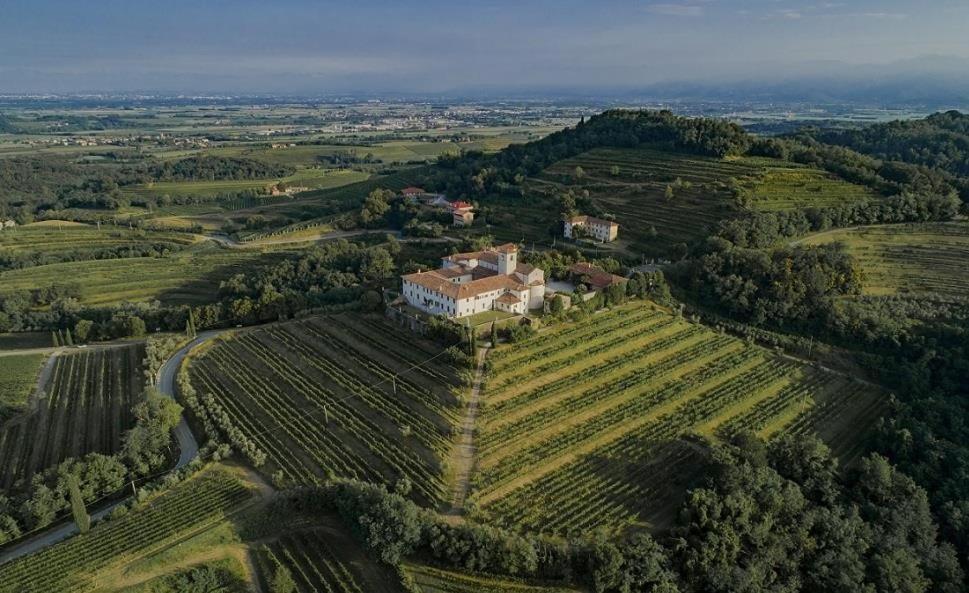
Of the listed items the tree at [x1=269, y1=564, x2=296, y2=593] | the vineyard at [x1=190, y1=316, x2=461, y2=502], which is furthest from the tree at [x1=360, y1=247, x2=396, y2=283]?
the tree at [x1=269, y1=564, x2=296, y2=593]

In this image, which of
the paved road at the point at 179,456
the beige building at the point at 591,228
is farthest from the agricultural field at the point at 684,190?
the paved road at the point at 179,456

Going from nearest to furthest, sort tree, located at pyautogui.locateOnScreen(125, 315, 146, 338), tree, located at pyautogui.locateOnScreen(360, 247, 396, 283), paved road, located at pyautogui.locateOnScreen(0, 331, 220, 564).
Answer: paved road, located at pyautogui.locateOnScreen(0, 331, 220, 564)
tree, located at pyautogui.locateOnScreen(125, 315, 146, 338)
tree, located at pyautogui.locateOnScreen(360, 247, 396, 283)

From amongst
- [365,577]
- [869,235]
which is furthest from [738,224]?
[365,577]

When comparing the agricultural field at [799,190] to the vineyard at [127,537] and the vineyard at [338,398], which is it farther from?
the vineyard at [127,537]

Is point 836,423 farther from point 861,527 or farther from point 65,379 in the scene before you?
point 65,379

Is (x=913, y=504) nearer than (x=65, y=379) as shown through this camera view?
Yes

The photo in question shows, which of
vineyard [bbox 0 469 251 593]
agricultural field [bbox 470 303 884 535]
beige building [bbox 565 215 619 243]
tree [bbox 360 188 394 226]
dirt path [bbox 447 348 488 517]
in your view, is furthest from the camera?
tree [bbox 360 188 394 226]

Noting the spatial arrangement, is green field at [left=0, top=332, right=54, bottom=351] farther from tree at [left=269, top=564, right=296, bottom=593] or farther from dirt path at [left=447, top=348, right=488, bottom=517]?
dirt path at [left=447, top=348, right=488, bottom=517]
